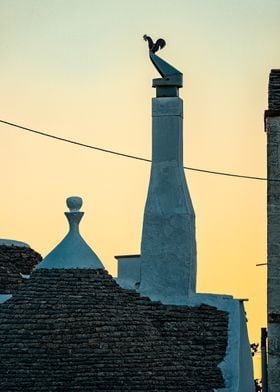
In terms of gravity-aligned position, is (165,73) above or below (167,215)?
above

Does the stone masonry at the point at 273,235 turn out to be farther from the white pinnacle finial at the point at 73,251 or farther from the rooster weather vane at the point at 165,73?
the white pinnacle finial at the point at 73,251

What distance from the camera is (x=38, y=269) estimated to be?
44.6 meters

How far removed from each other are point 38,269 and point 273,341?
603cm

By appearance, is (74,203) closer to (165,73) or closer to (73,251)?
(73,251)

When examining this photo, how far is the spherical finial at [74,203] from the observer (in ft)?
146

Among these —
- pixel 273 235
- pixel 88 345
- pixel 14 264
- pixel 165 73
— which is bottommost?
pixel 88 345

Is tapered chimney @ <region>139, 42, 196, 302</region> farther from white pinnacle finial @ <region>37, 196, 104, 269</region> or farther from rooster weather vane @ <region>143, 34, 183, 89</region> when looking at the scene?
white pinnacle finial @ <region>37, 196, 104, 269</region>

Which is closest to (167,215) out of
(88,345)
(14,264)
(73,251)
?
(73,251)

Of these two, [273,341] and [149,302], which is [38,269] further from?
[273,341]

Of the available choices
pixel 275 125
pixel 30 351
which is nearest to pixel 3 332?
pixel 30 351

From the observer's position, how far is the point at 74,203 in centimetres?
4459

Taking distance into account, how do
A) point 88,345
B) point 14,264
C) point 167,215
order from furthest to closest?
point 14,264 < point 167,215 < point 88,345

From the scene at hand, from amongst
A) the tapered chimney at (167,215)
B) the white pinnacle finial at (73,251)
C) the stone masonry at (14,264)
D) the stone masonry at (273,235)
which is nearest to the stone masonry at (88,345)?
the white pinnacle finial at (73,251)

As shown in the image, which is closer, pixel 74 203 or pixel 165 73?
pixel 74 203
